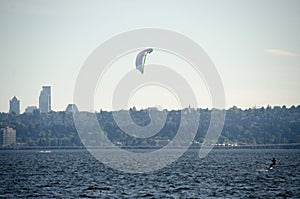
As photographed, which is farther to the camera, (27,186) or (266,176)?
(266,176)

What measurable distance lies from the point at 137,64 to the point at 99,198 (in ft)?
220

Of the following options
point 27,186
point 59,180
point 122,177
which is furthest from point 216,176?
point 27,186

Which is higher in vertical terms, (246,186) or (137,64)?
(137,64)

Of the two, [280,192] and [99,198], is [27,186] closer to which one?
[99,198]

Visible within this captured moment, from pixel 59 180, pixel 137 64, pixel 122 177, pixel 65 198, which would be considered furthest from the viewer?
pixel 137 64

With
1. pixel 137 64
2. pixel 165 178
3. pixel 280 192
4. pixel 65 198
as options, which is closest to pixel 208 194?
pixel 280 192

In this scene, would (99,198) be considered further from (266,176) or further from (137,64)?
(137,64)

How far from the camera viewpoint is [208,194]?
63594mm

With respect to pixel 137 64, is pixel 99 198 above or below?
below

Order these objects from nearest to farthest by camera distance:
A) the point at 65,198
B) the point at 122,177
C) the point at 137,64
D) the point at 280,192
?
the point at 65,198
the point at 280,192
the point at 122,177
the point at 137,64

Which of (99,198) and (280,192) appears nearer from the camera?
(99,198)

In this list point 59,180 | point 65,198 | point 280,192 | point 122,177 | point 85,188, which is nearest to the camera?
point 65,198

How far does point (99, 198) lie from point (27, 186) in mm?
14135

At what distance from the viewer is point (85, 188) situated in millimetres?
69625
